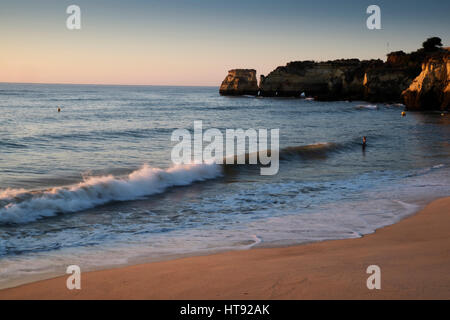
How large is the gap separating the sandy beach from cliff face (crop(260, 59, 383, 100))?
85738mm

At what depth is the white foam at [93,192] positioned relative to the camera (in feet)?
32.9

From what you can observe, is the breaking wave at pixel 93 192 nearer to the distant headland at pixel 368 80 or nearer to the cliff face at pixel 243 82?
the distant headland at pixel 368 80

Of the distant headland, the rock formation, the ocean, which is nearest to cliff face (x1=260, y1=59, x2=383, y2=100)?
the distant headland

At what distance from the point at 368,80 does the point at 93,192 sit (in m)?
73.4

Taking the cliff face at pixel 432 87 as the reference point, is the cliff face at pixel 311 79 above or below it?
above

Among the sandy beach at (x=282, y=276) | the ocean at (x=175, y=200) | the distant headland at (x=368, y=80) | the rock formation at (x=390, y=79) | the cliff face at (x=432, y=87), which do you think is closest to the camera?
the sandy beach at (x=282, y=276)

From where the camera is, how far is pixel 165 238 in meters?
8.18

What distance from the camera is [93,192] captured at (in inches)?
473

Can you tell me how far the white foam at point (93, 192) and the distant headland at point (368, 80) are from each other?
43161 mm

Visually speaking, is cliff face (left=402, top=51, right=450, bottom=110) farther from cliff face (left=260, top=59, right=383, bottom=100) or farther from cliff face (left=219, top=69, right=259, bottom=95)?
cliff face (left=219, top=69, right=259, bottom=95)

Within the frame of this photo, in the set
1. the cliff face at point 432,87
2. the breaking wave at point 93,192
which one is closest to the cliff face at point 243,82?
the cliff face at point 432,87
